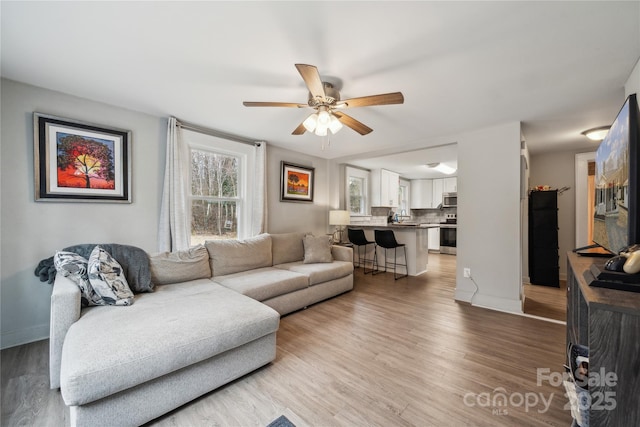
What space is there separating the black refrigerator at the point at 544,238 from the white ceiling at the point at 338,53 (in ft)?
5.29

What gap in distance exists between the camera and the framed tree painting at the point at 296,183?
4324 millimetres

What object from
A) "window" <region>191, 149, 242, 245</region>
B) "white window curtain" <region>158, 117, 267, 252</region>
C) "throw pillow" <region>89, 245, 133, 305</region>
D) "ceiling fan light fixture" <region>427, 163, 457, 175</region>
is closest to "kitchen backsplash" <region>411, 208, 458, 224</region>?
"ceiling fan light fixture" <region>427, 163, 457, 175</region>

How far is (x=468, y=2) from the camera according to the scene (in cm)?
131

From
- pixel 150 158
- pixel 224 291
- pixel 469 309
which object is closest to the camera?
pixel 224 291

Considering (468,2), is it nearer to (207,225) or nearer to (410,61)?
(410,61)

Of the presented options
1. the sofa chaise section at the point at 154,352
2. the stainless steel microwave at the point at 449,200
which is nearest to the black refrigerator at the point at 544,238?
the stainless steel microwave at the point at 449,200

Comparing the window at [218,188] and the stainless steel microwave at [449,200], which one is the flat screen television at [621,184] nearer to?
the window at [218,188]

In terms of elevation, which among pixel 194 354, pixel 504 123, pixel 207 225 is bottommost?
pixel 194 354

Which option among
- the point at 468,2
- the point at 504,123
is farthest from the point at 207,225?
the point at 504,123

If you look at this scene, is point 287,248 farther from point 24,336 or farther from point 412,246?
point 24,336

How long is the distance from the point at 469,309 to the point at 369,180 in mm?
3864

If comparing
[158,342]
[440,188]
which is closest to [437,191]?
[440,188]

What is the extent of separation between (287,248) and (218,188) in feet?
4.41

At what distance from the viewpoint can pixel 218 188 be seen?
359 centimetres
